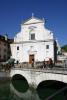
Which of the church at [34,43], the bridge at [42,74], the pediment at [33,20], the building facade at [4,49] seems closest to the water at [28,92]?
the bridge at [42,74]

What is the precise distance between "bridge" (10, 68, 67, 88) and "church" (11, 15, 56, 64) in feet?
36.2

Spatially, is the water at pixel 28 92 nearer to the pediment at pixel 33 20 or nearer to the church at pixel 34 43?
the church at pixel 34 43

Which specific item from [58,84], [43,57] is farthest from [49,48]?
[58,84]

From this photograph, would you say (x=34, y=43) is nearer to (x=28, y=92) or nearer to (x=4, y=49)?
(x=4, y=49)

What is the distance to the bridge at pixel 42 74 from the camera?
1941cm

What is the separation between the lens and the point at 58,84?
26.7 metres

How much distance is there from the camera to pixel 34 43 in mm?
39125

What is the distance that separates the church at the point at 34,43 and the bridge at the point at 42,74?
36.2ft

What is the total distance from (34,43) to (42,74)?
686 inches

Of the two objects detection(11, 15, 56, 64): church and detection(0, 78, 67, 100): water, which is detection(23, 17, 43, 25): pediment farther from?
detection(0, 78, 67, 100): water

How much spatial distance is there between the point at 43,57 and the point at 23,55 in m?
4.37

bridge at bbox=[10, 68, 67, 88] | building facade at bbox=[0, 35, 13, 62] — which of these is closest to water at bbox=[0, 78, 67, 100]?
bridge at bbox=[10, 68, 67, 88]

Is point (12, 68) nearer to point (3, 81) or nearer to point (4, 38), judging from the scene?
point (3, 81)

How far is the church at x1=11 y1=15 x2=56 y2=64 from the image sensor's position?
37906 mm
